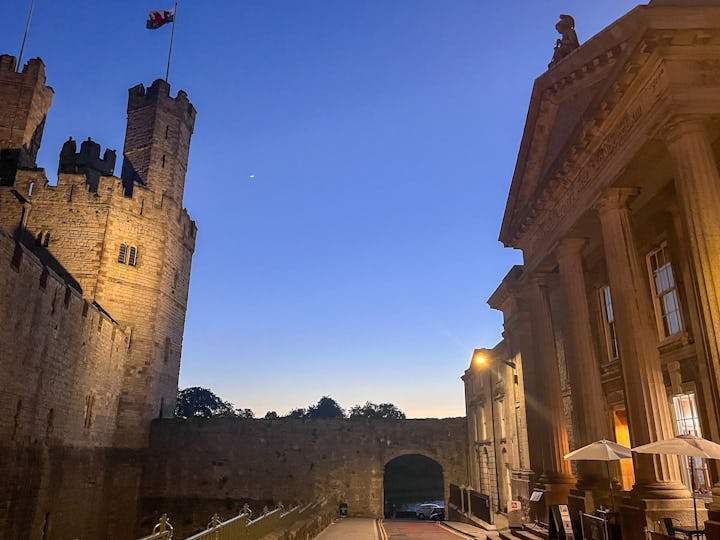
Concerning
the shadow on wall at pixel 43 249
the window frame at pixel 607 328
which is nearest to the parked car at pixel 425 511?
the window frame at pixel 607 328

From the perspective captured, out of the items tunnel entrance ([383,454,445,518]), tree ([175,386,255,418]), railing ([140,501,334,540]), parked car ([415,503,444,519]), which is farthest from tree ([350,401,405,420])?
railing ([140,501,334,540])

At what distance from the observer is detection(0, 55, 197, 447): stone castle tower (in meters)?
30.0

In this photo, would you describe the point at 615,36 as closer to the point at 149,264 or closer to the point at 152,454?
the point at 149,264

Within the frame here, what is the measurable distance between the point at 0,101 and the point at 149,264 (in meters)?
16.3

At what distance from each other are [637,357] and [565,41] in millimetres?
9215

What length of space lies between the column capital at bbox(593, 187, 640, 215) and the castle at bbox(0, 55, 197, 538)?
18.5m

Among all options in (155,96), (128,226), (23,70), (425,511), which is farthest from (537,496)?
(23,70)

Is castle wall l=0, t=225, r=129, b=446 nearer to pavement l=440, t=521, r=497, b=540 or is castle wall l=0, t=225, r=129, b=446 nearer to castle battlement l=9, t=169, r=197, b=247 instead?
castle battlement l=9, t=169, r=197, b=247

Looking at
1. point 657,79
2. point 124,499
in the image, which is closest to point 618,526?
point 657,79

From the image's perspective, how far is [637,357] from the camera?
9898mm

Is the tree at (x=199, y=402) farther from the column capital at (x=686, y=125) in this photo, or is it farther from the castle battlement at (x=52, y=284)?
the column capital at (x=686, y=125)

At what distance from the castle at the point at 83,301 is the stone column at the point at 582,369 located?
59.2 ft

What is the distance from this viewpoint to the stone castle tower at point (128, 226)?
98.5 ft

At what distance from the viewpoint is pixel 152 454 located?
3155 cm
